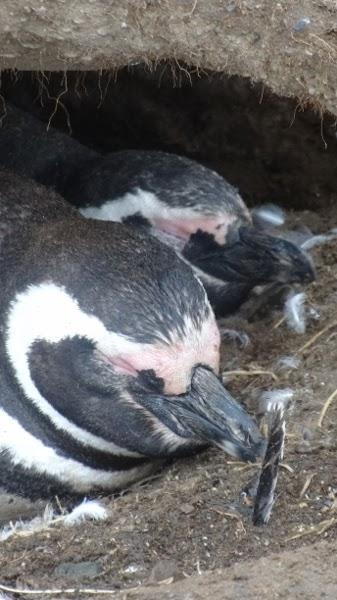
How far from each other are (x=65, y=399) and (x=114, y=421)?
0.44 ft

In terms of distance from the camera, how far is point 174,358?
2506mm

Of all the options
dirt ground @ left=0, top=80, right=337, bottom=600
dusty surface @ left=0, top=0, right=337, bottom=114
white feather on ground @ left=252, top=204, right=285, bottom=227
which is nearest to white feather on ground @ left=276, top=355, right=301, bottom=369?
dirt ground @ left=0, top=80, right=337, bottom=600

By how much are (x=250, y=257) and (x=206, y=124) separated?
49.7 inches

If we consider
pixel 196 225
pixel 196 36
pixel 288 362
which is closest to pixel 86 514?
pixel 288 362

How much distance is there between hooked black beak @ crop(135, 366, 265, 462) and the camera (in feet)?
7.98

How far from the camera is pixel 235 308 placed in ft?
12.2

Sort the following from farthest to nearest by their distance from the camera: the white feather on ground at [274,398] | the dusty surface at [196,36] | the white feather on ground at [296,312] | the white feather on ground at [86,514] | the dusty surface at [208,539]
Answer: the white feather on ground at [296,312]
the white feather on ground at [274,398]
the dusty surface at [196,36]
the white feather on ground at [86,514]
the dusty surface at [208,539]

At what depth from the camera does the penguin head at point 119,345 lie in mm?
2496

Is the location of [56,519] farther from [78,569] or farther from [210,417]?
[210,417]

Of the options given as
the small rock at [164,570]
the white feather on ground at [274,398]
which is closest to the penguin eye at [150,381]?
the small rock at [164,570]

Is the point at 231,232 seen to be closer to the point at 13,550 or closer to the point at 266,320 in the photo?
the point at 266,320

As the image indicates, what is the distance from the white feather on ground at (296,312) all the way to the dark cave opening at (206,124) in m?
0.74

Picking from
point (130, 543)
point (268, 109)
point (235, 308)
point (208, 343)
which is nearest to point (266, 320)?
point (235, 308)

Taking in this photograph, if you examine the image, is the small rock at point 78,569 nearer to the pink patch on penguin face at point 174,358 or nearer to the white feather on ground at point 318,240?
the pink patch on penguin face at point 174,358
